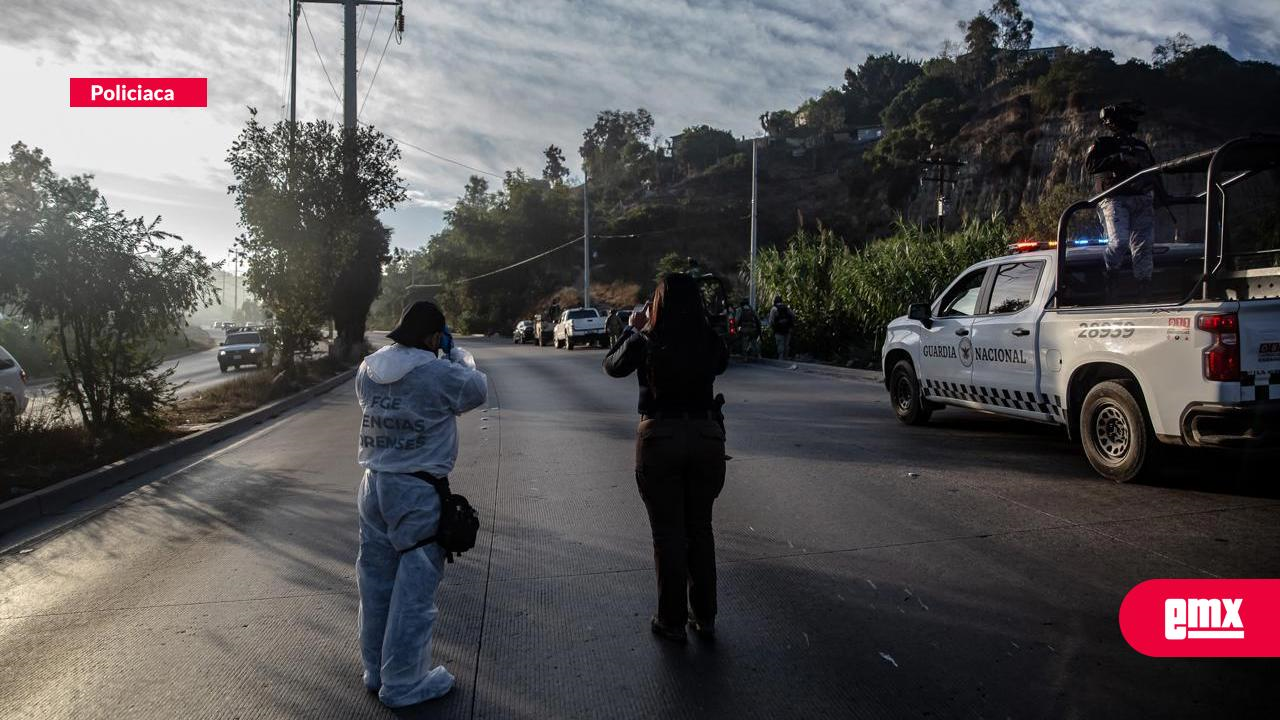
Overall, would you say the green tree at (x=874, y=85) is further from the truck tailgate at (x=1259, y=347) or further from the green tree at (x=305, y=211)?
the truck tailgate at (x=1259, y=347)

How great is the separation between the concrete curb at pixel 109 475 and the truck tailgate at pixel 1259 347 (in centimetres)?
928

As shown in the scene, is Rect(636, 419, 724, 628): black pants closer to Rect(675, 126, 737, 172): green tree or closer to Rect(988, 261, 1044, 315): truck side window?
Rect(988, 261, 1044, 315): truck side window

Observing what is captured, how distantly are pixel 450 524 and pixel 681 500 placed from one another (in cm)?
105

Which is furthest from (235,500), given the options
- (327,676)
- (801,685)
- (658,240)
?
(658,240)

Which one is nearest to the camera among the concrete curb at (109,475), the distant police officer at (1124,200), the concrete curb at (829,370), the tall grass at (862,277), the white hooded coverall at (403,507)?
the white hooded coverall at (403,507)

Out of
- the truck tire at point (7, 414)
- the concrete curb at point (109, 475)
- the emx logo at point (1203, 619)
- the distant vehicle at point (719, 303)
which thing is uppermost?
the distant vehicle at point (719, 303)

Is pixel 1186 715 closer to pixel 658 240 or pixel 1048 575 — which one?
pixel 1048 575

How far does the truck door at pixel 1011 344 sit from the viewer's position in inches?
308

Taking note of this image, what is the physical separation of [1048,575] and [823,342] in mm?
19444

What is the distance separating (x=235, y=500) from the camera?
750cm

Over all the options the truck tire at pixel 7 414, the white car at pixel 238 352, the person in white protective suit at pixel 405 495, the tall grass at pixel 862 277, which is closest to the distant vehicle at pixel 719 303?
the person in white protective suit at pixel 405 495

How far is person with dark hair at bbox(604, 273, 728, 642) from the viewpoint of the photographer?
3.84m

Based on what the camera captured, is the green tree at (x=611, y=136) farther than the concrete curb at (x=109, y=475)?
Yes

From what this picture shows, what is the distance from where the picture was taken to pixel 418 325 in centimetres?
353
